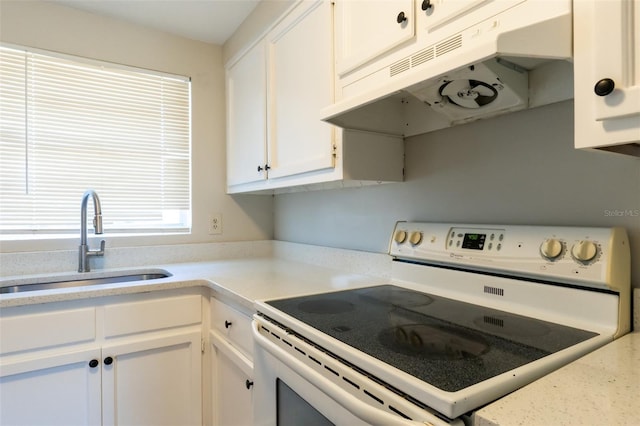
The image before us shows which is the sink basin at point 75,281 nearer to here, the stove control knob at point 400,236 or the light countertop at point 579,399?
the stove control knob at point 400,236

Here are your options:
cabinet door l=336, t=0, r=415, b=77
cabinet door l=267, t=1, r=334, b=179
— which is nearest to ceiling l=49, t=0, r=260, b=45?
cabinet door l=267, t=1, r=334, b=179

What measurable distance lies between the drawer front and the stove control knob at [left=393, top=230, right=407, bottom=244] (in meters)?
1.22

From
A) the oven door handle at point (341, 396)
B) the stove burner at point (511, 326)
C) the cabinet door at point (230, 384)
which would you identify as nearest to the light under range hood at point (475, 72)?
the stove burner at point (511, 326)

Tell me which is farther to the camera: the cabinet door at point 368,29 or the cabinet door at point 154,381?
the cabinet door at point 154,381

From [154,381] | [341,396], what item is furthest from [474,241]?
[154,381]

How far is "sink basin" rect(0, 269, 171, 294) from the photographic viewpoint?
1.70m

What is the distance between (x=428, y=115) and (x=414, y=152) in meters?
0.16

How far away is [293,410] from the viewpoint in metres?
0.94

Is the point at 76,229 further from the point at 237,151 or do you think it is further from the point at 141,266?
the point at 237,151

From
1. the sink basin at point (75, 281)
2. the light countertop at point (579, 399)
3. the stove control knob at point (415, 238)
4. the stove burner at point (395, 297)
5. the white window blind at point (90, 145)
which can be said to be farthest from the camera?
the white window blind at point (90, 145)

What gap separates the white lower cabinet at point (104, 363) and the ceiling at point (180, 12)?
1506 mm

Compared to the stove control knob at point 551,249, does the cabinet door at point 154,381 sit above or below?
below

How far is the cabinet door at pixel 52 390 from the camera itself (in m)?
1.33

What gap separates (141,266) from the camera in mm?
2068
